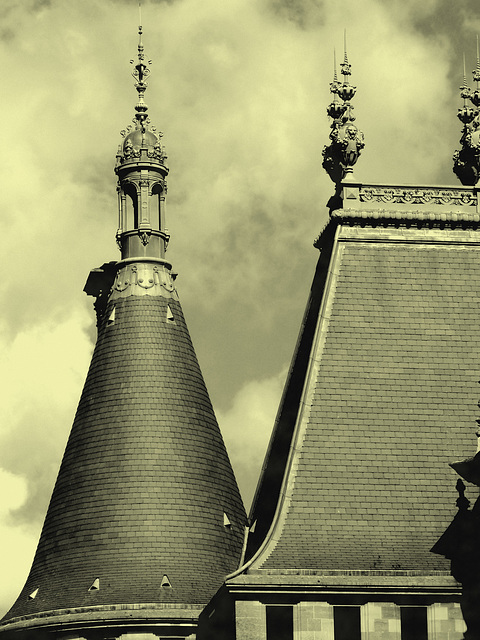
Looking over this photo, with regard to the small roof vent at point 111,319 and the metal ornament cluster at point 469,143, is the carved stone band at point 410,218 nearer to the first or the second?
the metal ornament cluster at point 469,143

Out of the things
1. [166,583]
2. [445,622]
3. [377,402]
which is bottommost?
[445,622]

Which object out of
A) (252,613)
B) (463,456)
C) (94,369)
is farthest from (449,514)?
(94,369)

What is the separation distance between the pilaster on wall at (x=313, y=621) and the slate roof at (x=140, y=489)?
1278cm

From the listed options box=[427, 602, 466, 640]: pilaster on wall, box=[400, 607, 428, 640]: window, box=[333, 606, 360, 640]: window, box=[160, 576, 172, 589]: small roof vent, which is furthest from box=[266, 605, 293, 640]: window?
box=[160, 576, 172, 589]: small roof vent

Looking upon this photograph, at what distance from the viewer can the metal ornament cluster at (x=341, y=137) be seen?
219ft

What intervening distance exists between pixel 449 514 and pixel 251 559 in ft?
17.6

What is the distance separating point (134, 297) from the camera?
80.4 m

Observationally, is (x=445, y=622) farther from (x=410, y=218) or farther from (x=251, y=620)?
(x=410, y=218)

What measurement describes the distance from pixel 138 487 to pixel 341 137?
14509 millimetres

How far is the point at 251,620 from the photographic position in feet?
197

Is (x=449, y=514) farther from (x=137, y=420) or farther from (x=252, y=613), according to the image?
(x=137, y=420)

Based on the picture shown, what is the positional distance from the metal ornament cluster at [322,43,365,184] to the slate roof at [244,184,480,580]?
1.42m

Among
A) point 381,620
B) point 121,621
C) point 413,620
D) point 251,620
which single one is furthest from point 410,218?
point 121,621

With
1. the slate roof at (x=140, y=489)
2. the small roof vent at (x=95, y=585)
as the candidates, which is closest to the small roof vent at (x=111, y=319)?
the slate roof at (x=140, y=489)
